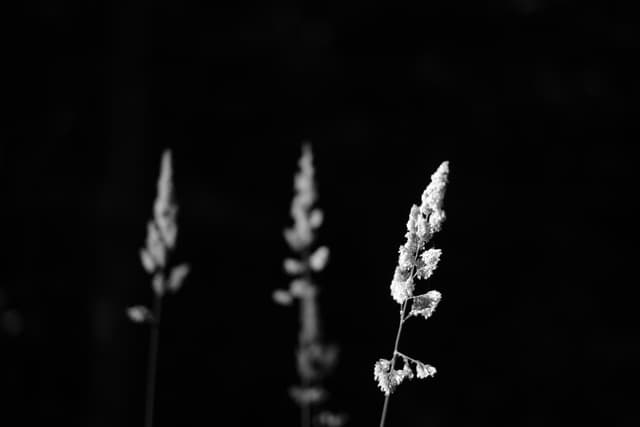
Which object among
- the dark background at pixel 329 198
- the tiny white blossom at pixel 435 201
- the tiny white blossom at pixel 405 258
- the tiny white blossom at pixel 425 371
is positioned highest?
the dark background at pixel 329 198

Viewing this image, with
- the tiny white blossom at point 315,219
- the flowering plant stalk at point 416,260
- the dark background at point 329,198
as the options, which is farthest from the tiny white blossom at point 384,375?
the dark background at point 329,198

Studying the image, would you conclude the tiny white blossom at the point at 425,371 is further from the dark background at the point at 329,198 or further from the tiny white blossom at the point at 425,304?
the dark background at the point at 329,198

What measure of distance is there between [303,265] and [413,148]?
4.88 m

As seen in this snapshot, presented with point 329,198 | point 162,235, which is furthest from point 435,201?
point 329,198

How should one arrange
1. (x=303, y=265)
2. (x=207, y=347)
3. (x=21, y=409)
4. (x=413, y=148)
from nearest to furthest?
(x=303, y=265) < (x=21, y=409) < (x=207, y=347) < (x=413, y=148)

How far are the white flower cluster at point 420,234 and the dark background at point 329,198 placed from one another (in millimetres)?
4714

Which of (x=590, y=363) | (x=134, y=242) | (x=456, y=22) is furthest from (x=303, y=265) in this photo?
(x=590, y=363)

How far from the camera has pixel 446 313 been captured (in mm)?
7043

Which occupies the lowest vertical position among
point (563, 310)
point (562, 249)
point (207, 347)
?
point (207, 347)

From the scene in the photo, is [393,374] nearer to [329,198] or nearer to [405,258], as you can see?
[405,258]

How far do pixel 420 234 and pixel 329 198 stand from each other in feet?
16.6

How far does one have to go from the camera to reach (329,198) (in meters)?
6.78

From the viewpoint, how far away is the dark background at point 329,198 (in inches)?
246

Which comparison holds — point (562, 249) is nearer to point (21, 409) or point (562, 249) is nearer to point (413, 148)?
point (413, 148)
